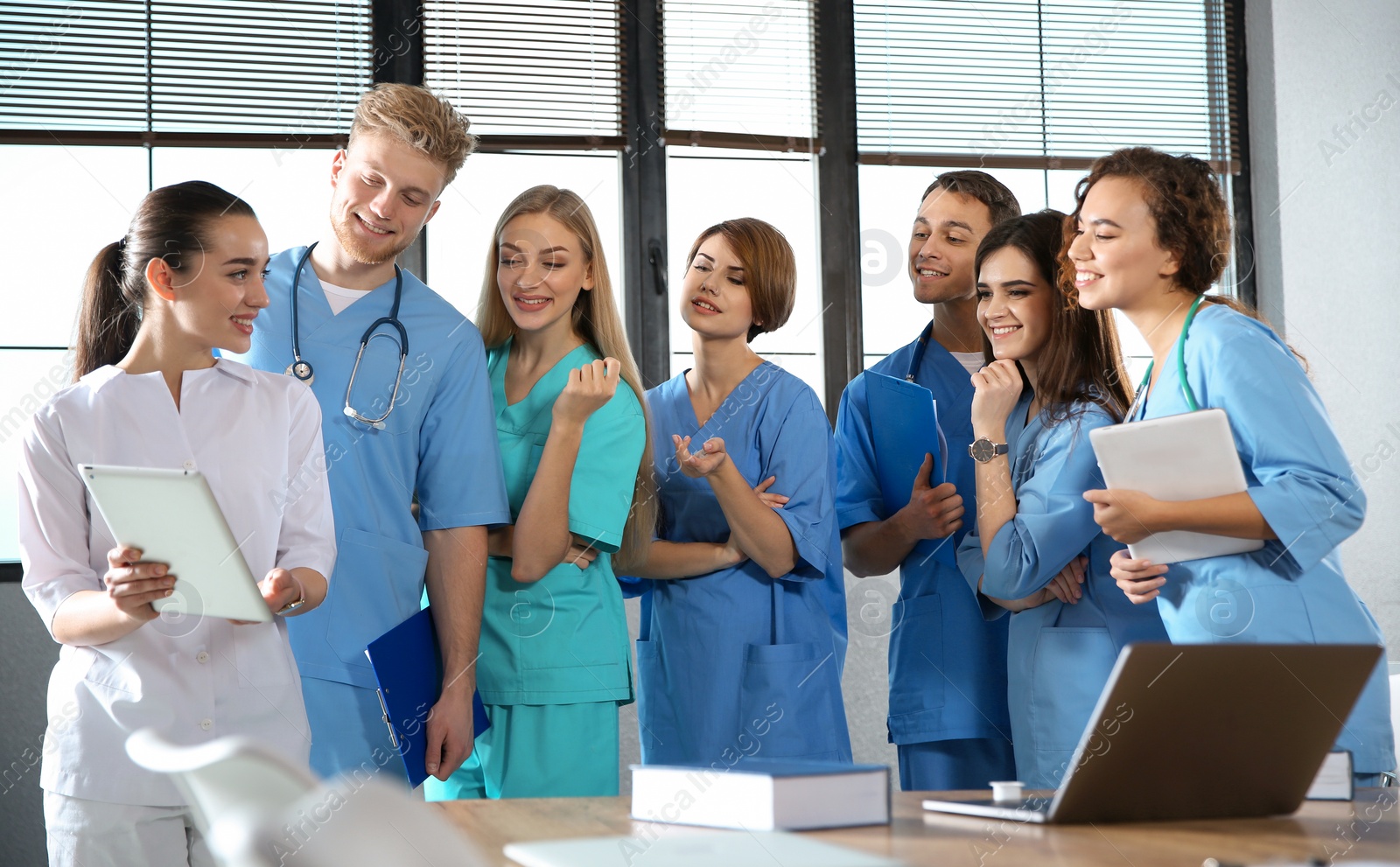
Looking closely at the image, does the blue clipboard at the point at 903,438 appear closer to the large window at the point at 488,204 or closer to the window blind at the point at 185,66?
the large window at the point at 488,204

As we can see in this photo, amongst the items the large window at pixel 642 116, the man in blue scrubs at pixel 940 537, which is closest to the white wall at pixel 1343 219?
the large window at pixel 642 116

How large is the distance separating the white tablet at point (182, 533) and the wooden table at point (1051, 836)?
0.36 m

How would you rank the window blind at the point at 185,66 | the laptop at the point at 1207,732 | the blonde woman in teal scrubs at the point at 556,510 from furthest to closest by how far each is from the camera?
the window blind at the point at 185,66, the blonde woman in teal scrubs at the point at 556,510, the laptop at the point at 1207,732

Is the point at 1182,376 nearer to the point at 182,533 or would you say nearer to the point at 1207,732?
the point at 1207,732

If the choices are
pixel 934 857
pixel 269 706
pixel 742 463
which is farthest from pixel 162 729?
pixel 742 463

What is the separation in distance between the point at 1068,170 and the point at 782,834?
3133 mm

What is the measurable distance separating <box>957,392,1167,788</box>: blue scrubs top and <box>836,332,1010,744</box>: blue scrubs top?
22cm

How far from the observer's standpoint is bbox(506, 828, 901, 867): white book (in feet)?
2.52

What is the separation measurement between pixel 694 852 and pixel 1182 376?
102 centimetres

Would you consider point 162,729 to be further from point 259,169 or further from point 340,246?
point 259,169

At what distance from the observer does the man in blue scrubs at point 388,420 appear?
5.40 feet

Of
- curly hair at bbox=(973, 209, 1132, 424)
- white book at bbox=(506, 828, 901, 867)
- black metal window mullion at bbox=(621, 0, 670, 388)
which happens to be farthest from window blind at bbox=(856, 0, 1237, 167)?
white book at bbox=(506, 828, 901, 867)

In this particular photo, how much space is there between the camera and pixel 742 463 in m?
2.08

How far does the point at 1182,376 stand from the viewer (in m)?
1.52
